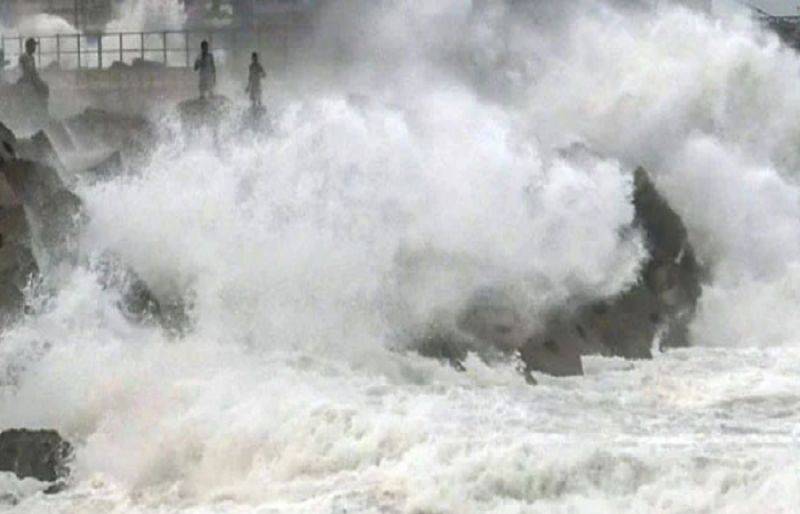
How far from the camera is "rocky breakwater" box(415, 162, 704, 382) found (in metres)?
16.2

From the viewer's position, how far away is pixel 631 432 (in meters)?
13.0

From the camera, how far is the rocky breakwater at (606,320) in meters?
16.2

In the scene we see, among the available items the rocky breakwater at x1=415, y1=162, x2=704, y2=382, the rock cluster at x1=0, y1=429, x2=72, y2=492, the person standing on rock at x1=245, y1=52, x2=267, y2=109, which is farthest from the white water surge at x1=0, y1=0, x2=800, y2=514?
the person standing on rock at x1=245, y1=52, x2=267, y2=109

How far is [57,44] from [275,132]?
52.5ft

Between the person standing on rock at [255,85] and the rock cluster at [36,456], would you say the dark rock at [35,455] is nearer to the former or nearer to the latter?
the rock cluster at [36,456]

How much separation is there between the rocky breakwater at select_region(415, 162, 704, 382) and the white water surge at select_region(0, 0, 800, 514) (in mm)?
249

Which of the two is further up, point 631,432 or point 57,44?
point 57,44

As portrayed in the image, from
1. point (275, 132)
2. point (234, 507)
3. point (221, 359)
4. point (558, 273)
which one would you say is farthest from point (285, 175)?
point (234, 507)

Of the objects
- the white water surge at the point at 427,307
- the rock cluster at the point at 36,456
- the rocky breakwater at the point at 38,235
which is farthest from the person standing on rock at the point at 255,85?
the rock cluster at the point at 36,456

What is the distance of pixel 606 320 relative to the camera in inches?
726

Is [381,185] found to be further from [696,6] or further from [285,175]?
[696,6]

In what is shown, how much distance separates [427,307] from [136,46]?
21503 millimetres

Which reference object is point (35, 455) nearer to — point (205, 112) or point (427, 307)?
point (427, 307)

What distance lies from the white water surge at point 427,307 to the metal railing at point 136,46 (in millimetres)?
5751
